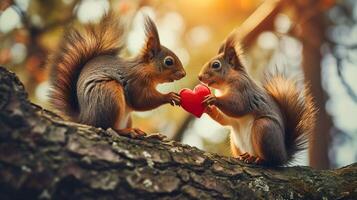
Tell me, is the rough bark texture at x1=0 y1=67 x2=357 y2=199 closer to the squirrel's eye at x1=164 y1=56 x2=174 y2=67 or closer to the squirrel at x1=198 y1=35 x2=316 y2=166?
the squirrel at x1=198 y1=35 x2=316 y2=166

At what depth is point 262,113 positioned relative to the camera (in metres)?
3.35

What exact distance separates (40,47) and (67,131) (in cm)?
335

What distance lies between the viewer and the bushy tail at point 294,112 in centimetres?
338

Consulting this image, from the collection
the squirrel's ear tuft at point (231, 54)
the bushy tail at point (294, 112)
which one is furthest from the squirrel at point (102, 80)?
the bushy tail at point (294, 112)

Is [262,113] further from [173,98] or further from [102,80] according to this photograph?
[102,80]

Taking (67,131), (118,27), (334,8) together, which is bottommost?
(67,131)

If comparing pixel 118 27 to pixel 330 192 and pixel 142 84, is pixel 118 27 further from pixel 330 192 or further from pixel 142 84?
pixel 330 192

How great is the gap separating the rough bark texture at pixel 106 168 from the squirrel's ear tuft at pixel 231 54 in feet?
4.05

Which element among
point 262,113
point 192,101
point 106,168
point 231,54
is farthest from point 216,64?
point 106,168

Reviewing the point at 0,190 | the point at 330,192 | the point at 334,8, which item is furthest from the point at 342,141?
the point at 0,190

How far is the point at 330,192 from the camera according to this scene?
273 cm

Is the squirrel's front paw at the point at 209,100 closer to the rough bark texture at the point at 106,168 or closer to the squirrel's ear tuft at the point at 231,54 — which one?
the squirrel's ear tuft at the point at 231,54

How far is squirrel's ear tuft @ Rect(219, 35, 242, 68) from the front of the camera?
3.82m

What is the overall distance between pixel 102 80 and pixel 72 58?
30cm
